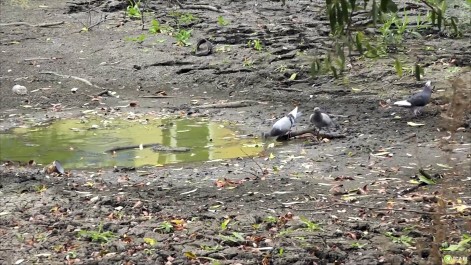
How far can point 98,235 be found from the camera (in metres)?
6.02

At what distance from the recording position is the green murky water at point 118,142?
29.4 feet

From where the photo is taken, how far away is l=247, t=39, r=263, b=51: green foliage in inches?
520

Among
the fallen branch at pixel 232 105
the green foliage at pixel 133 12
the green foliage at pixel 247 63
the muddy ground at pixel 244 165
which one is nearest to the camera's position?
the muddy ground at pixel 244 165

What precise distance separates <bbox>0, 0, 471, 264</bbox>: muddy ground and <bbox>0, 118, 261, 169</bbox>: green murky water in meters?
0.39

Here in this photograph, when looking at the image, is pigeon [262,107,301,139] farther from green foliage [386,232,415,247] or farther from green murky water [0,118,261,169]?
green foliage [386,232,415,247]

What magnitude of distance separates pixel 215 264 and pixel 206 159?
11.4ft

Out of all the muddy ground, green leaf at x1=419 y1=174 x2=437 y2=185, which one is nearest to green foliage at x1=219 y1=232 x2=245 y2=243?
the muddy ground

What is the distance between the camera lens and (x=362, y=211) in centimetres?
642

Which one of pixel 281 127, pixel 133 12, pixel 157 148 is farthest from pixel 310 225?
pixel 133 12

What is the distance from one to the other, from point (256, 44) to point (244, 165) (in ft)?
17.2

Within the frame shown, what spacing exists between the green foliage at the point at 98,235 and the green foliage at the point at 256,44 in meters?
7.41

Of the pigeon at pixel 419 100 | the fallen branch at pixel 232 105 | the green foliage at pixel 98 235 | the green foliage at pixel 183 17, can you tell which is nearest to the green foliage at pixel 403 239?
the green foliage at pixel 98 235

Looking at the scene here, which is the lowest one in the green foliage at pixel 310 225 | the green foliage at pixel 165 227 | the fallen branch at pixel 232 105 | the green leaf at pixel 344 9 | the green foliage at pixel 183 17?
the fallen branch at pixel 232 105

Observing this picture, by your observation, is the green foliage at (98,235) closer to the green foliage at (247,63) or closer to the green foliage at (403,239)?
the green foliage at (403,239)
